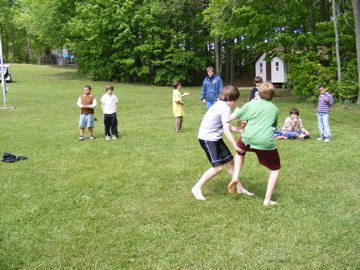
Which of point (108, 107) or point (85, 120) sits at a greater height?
point (108, 107)

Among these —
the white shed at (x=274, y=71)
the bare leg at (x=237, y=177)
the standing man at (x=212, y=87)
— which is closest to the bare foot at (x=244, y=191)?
the bare leg at (x=237, y=177)

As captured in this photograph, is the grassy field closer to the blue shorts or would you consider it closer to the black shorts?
the black shorts

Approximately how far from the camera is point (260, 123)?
5125 millimetres

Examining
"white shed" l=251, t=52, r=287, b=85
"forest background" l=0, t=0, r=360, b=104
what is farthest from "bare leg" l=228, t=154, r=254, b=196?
"white shed" l=251, t=52, r=287, b=85

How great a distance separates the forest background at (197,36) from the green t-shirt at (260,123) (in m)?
15.2

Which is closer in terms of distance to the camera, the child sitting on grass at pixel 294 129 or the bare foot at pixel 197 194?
the bare foot at pixel 197 194

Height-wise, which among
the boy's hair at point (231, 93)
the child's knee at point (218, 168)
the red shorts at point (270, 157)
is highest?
the boy's hair at point (231, 93)

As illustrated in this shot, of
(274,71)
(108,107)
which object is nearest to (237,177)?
(108,107)

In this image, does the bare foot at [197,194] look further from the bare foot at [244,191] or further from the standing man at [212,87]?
the standing man at [212,87]

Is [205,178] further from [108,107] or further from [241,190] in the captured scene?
[108,107]

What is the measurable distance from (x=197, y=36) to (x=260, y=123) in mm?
36829

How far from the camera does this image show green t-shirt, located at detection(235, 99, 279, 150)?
509cm

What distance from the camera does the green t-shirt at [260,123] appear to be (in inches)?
201

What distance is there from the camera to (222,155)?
5.64 metres
